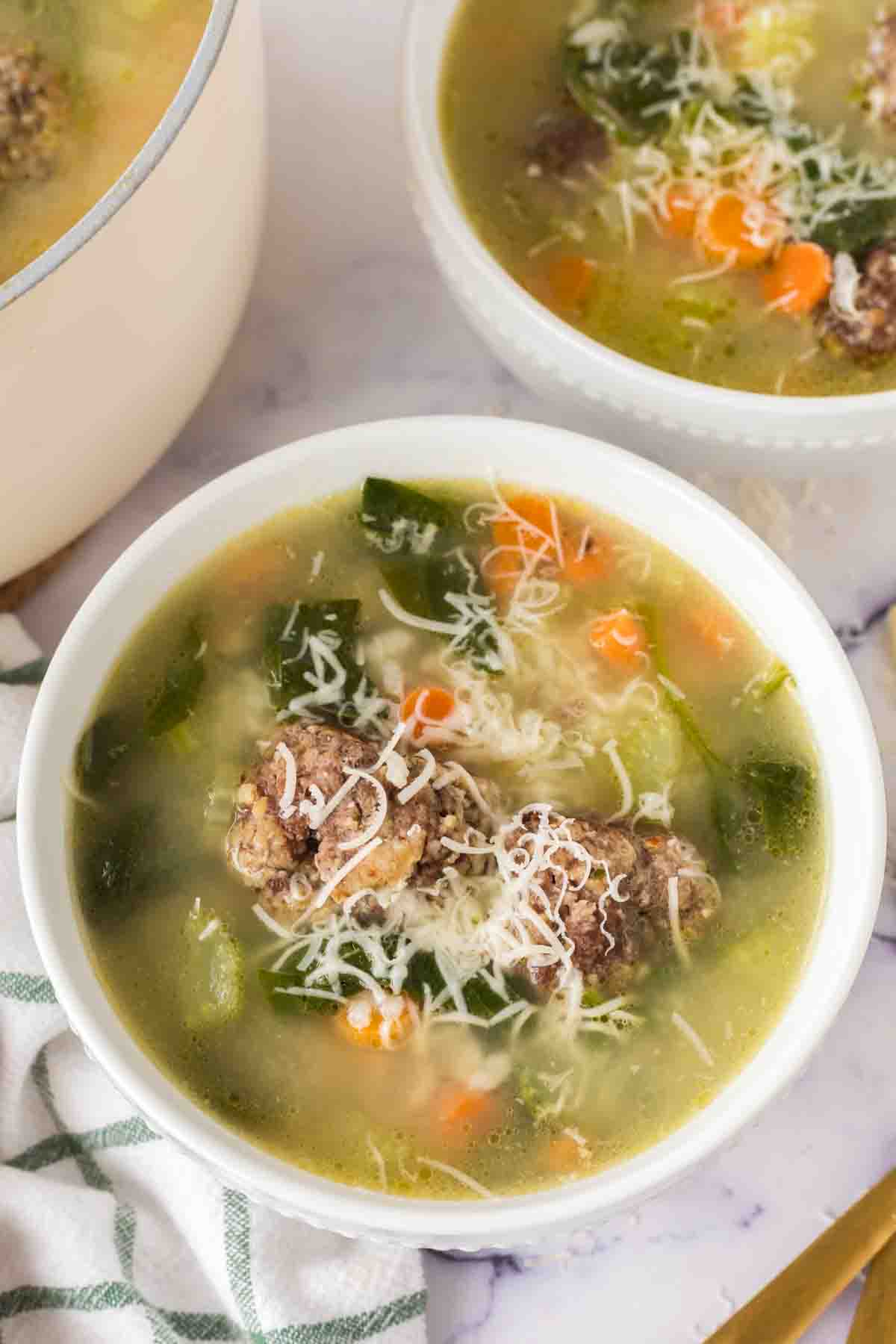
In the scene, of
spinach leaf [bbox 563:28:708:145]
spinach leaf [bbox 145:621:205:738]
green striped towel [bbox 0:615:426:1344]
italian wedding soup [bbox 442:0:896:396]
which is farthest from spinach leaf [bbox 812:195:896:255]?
green striped towel [bbox 0:615:426:1344]

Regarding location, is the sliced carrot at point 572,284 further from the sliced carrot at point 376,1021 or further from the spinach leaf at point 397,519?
the sliced carrot at point 376,1021

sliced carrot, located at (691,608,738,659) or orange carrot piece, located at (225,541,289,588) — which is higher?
orange carrot piece, located at (225,541,289,588)

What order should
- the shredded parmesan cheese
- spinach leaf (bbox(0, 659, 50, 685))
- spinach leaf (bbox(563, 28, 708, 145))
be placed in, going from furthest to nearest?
1. spinach leaf (bbox(563, 28, 708, 145))
2. spinach leaf (bbox(0, 659, 50, 685))
3. the shredded parmesan cheese

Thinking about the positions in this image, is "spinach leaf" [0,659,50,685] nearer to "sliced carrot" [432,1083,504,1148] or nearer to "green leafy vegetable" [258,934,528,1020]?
"green leafy vegetable" [258,934,528,1020]

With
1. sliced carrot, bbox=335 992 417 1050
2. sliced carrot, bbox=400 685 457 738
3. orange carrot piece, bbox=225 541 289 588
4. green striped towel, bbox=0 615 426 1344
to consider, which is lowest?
green striped towel, bbox=0 615 426 1344

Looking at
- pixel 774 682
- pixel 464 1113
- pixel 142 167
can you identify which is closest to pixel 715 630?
pixel 774 682

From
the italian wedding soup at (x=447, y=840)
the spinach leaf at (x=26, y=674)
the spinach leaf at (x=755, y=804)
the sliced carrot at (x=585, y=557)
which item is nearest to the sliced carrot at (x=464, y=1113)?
the italian wedding soup at (x=447, y=840)

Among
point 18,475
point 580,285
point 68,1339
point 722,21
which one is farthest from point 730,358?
point 68,1339
